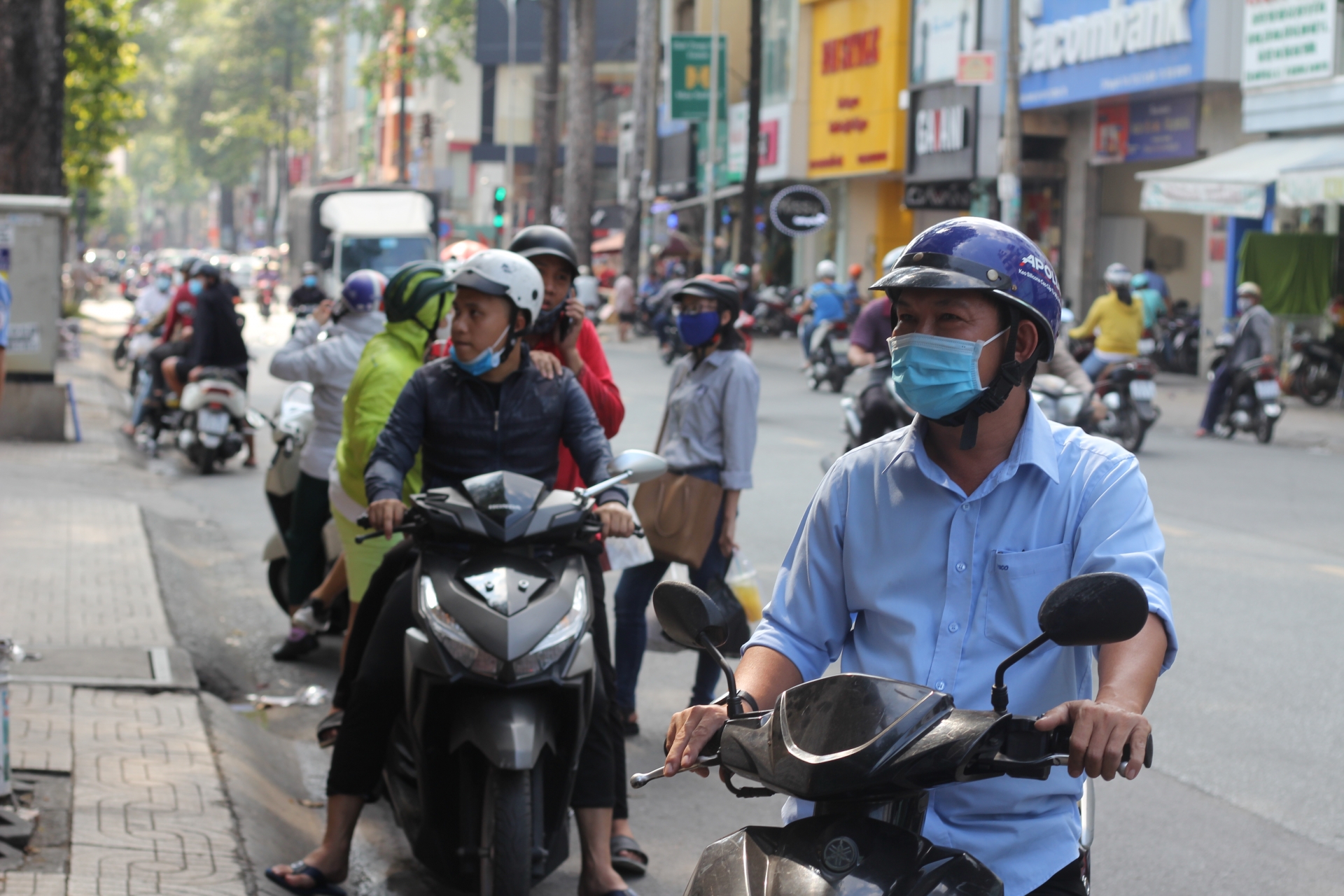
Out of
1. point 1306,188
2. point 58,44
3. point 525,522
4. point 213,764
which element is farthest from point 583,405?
point 1306,188

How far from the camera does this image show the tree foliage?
2903 cm

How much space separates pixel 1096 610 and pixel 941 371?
0.52m

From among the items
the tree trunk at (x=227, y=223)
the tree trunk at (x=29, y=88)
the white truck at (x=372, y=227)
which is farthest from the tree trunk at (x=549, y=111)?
the tree trunk at (x=227, y=223)

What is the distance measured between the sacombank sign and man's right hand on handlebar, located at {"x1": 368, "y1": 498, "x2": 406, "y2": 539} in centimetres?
2211

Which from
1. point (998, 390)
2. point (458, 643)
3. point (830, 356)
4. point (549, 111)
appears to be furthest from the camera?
point (549, 111)

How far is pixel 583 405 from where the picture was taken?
494cm

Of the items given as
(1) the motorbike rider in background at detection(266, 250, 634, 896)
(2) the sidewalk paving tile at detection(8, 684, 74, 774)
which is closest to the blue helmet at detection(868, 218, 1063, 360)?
(1) the motorbike rider in background at detection(266, 250, 634, 896)

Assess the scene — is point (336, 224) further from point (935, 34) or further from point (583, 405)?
point (583, 405)

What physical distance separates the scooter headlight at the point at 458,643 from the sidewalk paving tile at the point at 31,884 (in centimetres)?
111

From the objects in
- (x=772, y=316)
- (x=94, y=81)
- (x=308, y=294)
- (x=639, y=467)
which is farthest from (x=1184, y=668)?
(x=772, y=316)

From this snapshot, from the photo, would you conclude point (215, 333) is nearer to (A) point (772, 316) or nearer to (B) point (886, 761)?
(B) point (886, 761)

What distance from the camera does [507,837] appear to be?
4.08 m

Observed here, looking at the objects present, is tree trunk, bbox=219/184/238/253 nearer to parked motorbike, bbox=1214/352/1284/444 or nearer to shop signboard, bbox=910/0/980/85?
shop signboard, bbox=910/0/980/85

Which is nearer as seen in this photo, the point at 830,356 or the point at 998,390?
the point at 998,390
